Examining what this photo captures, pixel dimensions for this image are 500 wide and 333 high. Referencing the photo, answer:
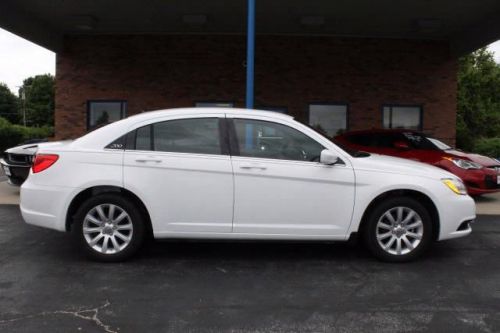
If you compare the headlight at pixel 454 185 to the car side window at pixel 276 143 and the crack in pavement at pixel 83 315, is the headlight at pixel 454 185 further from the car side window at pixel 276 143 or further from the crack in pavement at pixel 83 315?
the crack in pavement at pixel 83 315

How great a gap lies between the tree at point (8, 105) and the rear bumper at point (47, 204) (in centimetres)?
9727

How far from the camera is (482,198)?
10.0 m

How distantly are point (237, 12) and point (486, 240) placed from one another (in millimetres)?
8583

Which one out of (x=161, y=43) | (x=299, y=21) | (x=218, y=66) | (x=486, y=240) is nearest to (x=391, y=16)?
(x=299, y=21)

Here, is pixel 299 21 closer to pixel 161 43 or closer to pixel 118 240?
pixel 161 43

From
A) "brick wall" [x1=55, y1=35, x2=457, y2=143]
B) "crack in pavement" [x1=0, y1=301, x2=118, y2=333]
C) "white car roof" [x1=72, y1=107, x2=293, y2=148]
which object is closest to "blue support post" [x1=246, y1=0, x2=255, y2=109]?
"white car roof" [x1=72, y1=107, x2=293, y2=148]

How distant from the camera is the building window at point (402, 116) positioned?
15.2m

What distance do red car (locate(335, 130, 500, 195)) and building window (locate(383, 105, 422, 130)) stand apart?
178 inches

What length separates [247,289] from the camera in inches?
176

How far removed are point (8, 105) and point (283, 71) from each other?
92486mm

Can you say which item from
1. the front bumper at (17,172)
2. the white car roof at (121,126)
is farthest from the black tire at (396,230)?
the front bumper at (17,172)

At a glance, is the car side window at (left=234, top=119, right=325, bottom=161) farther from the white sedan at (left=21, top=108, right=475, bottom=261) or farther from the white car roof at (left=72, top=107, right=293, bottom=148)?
the white car roof at (left=72, top=107, right=293, bottom=148)

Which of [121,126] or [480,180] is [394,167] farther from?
[480,180]

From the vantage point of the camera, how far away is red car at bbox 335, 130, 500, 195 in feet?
29.1
